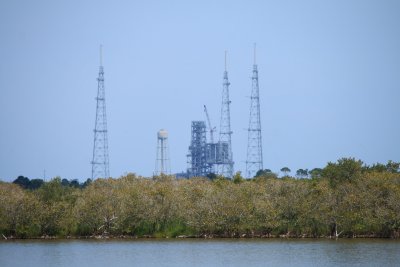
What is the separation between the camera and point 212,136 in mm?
191375

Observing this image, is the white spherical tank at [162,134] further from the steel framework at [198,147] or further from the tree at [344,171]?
the tree at [344,171]

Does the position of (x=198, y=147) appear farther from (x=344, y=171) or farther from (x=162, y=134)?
(x=344, y=171)

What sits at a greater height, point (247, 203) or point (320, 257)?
point (247, 203)

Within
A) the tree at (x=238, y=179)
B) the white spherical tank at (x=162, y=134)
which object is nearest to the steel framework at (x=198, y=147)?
the white spherical tank at (x=162, y=134)

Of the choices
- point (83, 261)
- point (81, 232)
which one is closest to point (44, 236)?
point (81, 232)

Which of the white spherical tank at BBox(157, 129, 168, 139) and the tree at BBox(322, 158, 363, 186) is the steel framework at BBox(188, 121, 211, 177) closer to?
the white spherical tank at BBox(157, 129, 168, 139)

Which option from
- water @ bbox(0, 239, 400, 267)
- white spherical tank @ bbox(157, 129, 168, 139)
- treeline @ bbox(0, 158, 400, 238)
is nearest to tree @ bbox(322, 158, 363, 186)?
treeline @ bbox(0, 158, 400, 238)

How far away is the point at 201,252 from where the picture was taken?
68.0 meters

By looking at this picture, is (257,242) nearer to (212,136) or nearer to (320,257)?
(320,257)

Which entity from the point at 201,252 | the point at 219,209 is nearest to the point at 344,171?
the point at 219,209

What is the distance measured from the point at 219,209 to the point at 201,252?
514 inches

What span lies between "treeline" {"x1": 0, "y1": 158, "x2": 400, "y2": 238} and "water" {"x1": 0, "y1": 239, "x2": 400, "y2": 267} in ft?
8.68

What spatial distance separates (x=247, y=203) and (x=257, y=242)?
5.91m

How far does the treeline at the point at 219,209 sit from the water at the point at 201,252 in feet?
8.68
